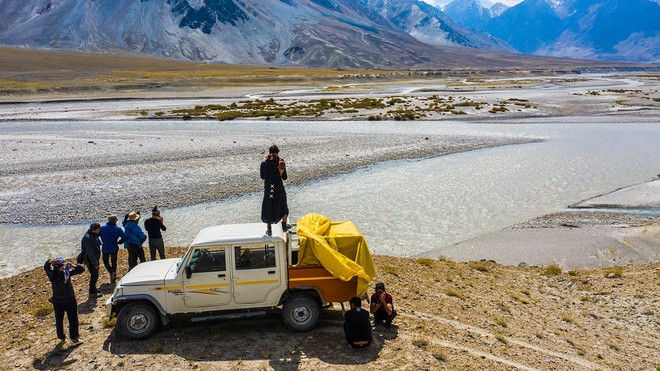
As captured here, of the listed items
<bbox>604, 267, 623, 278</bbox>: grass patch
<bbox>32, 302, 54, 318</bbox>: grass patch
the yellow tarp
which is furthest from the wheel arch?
<bbox>604, 267, 623, 278</bbox>: grass patch

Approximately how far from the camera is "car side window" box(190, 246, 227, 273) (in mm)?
10273

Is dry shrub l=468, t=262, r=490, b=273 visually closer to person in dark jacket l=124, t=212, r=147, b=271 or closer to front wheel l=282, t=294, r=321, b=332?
front wheel l=282, t=294, r=321, b=332

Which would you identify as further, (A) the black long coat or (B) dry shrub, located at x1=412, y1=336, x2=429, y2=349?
(A) the black long coat

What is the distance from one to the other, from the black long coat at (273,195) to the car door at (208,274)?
146 centimetres

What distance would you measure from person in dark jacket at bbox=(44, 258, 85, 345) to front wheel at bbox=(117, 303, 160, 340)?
103 cm

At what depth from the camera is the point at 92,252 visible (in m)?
12.8

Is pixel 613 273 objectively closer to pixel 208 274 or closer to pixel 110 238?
pixel 208 274

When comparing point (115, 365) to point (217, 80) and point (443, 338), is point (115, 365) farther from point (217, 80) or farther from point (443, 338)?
point (217, 80)

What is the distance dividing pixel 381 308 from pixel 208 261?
4.04 m

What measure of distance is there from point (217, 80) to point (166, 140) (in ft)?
329

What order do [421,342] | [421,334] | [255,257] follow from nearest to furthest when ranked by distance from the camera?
1. [255,257]
2. [421,342]
3. [421,334]

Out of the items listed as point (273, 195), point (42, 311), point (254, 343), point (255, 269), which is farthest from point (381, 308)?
point (42, 311)

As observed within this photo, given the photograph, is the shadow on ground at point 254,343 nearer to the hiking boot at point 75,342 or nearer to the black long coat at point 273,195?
the hiking boot at point 75,342

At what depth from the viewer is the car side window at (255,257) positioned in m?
10.3
